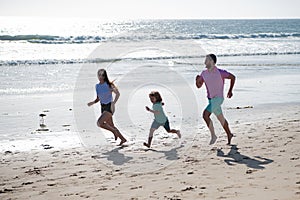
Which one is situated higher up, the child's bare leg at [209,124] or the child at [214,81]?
the child at [214,81]

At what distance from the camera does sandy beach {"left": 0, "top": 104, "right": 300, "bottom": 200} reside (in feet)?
18.2

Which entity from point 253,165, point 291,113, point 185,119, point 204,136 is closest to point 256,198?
point 253,165

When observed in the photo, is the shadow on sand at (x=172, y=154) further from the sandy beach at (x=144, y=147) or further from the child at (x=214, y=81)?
the child at (x=214, y=81)

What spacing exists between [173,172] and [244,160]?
1.21 meters

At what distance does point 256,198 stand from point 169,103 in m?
8.50

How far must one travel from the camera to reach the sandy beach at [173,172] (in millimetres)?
5547

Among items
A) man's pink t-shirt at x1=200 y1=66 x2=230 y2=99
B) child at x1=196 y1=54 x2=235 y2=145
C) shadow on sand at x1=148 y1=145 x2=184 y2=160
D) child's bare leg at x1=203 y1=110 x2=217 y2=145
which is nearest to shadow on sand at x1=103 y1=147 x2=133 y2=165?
shadow on sand at x1=148 y1=145 x2=184 y2=160

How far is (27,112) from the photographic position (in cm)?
1219

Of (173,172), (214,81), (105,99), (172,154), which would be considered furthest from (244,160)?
(105,99)

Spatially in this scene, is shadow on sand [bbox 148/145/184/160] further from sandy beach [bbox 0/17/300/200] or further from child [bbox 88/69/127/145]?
child [bbox 88/69/127/145]

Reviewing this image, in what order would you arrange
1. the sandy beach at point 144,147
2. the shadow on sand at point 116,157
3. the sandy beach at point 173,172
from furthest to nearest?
the shadow on sand at point 116,157
the sandy beach at point 144,147
the sandy beach at point 173,172

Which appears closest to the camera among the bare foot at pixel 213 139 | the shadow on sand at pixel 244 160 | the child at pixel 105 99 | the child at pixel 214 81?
the shadow on sand at pixel 244 160

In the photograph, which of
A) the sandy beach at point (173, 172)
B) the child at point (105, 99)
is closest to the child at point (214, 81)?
the sandy beach at point (173, 172)

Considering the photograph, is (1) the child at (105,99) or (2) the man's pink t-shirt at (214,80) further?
(1) the child at (105,99)
